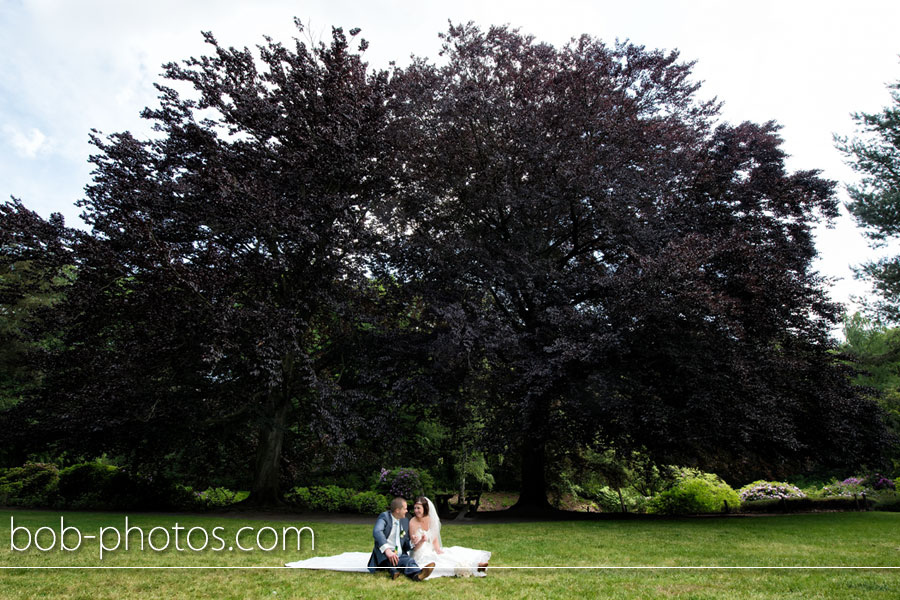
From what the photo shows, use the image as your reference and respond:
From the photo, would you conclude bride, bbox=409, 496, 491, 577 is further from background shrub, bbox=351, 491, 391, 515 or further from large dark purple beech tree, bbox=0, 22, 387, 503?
background shrub, bbox=351, 491, 391, 515

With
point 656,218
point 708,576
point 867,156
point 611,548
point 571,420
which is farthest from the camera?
point 867,156

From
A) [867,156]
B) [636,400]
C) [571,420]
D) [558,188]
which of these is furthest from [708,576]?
[867,156]

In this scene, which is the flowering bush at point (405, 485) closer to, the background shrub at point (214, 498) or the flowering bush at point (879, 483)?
the background shrub at point (214, 498)

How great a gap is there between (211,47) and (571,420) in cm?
1298

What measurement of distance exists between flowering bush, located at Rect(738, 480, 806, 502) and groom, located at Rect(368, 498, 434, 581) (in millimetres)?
15959

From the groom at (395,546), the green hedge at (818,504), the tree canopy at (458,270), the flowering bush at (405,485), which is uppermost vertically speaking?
the tree canopy at (458,270)

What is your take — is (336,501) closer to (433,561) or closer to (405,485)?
(405,485)

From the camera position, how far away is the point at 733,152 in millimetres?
15578

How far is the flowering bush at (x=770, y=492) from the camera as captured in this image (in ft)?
A: 57.2

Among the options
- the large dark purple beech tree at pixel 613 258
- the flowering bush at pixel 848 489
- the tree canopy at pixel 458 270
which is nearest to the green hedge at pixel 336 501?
the tree canopy at pixel 458 270

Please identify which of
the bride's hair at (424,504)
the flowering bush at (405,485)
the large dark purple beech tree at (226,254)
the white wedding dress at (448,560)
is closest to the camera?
the white wedding dress at (448,560)

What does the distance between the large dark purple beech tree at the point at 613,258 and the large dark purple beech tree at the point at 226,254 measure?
2016 millimetres

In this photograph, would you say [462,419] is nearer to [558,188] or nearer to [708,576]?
[558,188]

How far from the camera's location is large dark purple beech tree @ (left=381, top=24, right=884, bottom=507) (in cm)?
1192
